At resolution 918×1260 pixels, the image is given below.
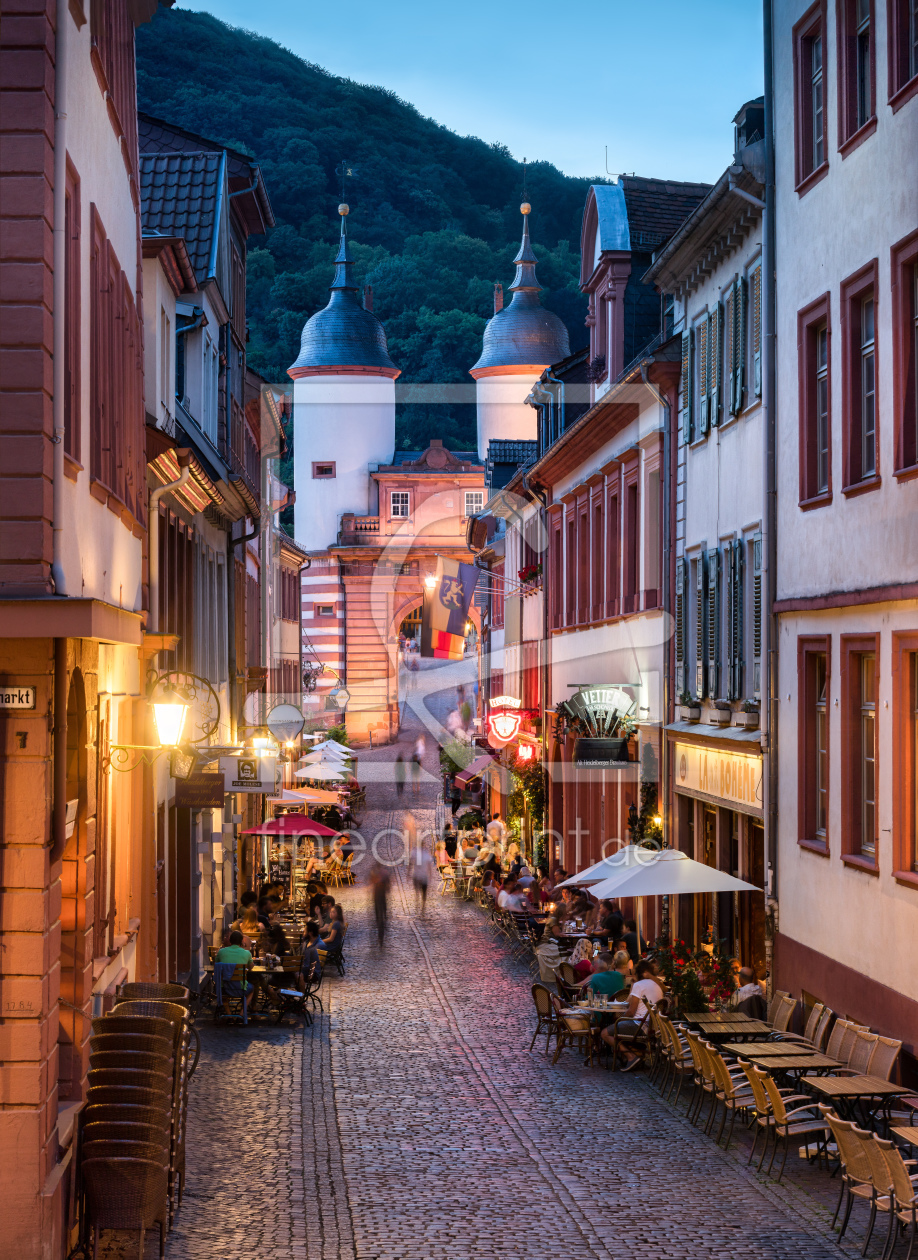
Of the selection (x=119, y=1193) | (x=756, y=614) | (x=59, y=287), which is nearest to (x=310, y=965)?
(x=756, y=614)

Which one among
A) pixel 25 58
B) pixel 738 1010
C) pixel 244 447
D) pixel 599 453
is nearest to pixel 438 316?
pixel 244 447

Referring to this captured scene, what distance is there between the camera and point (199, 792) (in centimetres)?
→ 1930

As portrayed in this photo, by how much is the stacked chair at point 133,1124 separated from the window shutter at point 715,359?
1064cm

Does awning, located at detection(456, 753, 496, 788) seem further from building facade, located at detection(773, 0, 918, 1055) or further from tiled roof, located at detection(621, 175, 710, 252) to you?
building facade, located at detection(773, 0, 918, 1055)

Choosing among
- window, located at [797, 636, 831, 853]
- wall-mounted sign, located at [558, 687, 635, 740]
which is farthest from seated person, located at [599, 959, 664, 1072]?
wall-mounted sign, located at [558, 687, 635, 740]

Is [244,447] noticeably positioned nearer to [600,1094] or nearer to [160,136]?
[160,136]

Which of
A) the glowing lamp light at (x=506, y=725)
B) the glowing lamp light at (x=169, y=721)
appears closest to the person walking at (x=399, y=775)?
the glowing lamp light at (x=506, y=725)

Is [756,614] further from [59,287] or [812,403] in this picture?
[59,287]

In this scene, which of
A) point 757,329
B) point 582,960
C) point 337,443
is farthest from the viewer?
point 337,443

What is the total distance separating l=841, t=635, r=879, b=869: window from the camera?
45.9 feet

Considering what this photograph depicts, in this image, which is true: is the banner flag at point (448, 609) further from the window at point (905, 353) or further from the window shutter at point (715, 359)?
the window at point (905, 353)

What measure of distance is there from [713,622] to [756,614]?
208cm

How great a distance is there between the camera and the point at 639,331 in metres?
26.2

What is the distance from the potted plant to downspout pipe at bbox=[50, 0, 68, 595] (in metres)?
12.6
